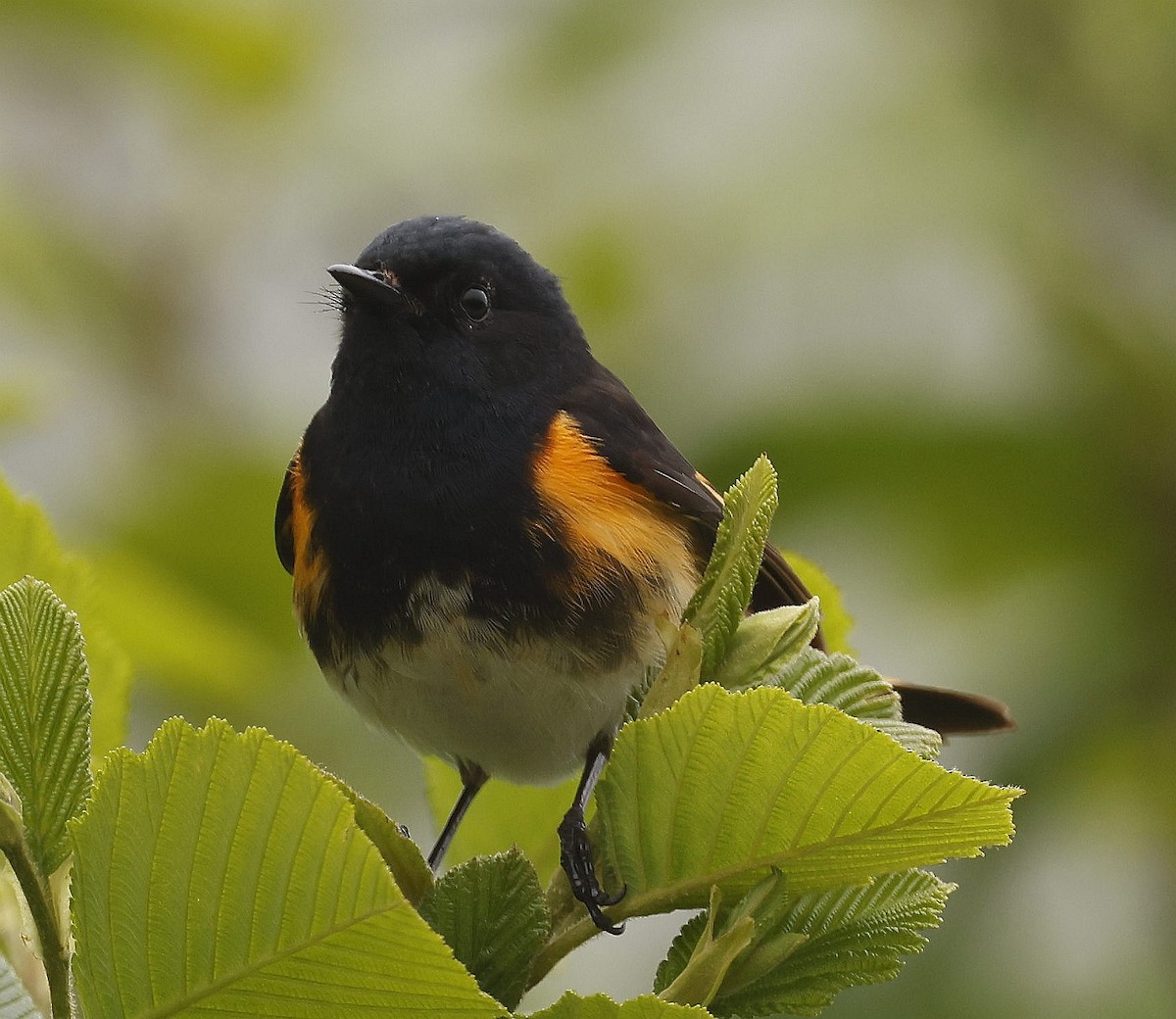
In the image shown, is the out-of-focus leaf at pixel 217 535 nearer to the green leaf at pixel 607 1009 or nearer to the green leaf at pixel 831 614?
the green leaf at pixel 831 614

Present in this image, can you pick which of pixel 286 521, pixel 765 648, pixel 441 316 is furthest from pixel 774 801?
pixel 286 521

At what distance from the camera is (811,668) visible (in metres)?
1.34

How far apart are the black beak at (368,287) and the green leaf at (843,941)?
4.86ft

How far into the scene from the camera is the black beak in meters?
2.50

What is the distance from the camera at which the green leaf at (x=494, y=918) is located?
1200 mm

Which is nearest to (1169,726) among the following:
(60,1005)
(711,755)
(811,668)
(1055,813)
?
(1055,813)

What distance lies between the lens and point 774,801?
3.72ft

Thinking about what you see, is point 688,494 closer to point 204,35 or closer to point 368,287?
point 368,287

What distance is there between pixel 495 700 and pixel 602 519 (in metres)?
0.31

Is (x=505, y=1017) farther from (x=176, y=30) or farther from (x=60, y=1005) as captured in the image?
(x=176, y=30)

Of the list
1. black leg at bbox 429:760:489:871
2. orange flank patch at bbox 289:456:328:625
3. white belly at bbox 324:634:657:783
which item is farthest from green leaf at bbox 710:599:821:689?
orange flank patch at bbox 289:456:328:625

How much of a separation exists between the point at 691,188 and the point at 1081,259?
876 mm

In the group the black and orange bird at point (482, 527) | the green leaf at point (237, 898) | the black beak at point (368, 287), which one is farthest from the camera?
the black beak at point (368, 287)

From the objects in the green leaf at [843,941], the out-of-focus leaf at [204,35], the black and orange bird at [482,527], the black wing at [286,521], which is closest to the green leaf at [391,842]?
the green leaf at [843,941]
